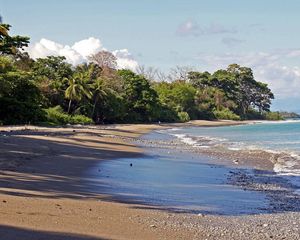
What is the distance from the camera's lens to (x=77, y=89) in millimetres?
68062

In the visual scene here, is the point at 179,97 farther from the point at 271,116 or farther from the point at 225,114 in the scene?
the point at 271,116

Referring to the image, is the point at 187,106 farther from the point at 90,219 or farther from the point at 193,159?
the point at 90,219

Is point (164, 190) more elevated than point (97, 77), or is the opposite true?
point (97, 77)

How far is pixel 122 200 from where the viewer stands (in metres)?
11.3

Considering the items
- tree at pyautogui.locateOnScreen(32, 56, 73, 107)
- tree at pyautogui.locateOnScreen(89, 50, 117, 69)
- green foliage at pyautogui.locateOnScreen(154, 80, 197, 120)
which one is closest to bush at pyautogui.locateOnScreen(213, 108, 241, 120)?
green foliage at pyautogui.locateOnScreen(154, 80, 197, 120)

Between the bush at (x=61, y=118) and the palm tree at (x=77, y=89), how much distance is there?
2.61m

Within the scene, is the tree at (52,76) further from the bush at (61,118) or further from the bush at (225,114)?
the bush at (225,114)

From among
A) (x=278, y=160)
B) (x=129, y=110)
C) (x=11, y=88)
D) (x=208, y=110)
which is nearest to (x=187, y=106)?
(x=208, y=110)

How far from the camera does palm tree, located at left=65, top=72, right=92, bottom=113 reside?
67.5 metres

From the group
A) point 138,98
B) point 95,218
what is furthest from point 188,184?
point 138,98

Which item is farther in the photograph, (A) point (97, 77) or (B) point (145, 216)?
(A) point (97, 77)

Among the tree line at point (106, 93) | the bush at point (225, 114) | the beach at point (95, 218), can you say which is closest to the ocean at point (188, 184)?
the beach at point (95, 218)

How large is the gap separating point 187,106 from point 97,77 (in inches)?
1356

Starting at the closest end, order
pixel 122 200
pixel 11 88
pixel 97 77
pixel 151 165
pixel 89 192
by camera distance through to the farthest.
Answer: pixel 122 200, pixel 89 192, pixel 151 165, pixel 11 88, pixel 97 77
